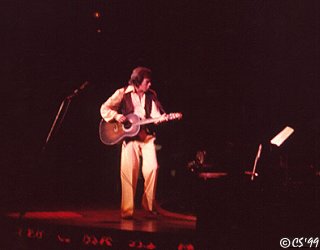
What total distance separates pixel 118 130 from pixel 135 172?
0.62m

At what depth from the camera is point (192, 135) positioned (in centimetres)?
1061

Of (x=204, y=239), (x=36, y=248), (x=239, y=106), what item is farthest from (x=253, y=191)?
(x=239, y=106)

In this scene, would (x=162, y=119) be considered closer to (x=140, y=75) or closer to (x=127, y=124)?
(x=127, y=124)

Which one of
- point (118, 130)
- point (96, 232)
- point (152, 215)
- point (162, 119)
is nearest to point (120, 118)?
point (118, 130)

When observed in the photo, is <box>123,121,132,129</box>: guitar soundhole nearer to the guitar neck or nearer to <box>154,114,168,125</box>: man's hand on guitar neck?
the guitar neck

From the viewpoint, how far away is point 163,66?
10.3m

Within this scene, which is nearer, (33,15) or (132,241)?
(132,241)

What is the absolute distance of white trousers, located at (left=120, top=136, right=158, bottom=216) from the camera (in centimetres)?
680

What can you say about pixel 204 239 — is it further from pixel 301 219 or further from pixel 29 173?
pixel 29 173

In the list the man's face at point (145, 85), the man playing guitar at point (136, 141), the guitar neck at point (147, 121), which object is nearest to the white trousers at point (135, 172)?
the man playing guitar at point (136, 141)

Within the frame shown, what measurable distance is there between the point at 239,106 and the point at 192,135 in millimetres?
1201

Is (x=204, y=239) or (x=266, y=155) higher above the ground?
(x=266, y=155)

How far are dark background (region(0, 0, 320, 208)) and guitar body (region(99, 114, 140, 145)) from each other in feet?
8.72

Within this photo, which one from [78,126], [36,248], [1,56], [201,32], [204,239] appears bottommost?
[36,248]
